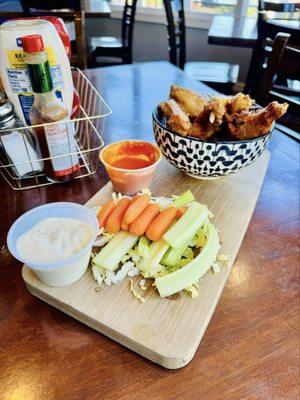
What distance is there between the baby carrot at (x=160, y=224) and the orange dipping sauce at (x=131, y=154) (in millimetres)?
190

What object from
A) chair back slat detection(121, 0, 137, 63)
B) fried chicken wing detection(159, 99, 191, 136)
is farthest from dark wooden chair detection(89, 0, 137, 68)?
fried chicken wing detection(159, 99, 191, 136)

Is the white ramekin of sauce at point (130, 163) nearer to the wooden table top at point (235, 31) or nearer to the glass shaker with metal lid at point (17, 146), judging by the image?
the glass shaker with metal lid at point (17, 146)

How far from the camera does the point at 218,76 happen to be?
2361 mm

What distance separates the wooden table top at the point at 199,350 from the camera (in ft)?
1.60

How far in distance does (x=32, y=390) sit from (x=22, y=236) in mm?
235

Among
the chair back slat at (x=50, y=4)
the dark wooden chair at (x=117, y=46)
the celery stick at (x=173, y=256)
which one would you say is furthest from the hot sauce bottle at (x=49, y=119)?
the dark wooden chair at (x=117, y=46)

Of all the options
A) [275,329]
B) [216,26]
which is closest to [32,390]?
[275,329]

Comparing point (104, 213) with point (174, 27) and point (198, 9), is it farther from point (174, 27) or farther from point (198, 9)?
point (198, 9)

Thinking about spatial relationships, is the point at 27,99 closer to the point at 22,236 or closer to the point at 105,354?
the point at 22,236

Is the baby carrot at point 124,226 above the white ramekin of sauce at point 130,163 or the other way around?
the other way around

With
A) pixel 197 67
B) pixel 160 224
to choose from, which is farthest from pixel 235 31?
pixel 160 224

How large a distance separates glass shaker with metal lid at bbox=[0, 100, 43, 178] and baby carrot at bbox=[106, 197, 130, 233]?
28cm

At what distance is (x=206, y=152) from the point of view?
0.74 metres

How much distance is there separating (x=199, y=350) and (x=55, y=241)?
0.96 feet
